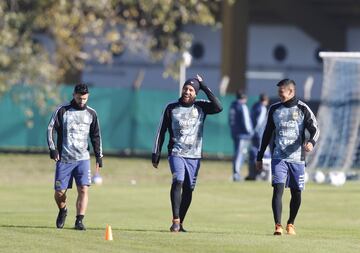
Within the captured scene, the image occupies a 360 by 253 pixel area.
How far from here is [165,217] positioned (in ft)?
71.0

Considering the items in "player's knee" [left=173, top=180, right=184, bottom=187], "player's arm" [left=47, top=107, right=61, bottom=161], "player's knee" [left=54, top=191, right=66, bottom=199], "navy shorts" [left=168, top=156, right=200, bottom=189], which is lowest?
"player's knee" [left=54, top=191, right=66, bottom=199]

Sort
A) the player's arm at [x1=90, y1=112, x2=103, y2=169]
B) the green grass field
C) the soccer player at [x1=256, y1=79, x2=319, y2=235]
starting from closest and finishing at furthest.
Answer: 1. the green grass field
2. the soccer player at [x1=256, y1=79, x2=319, y2=235]
3. the player's arm at [x1=90, y1=112, x2=103, y2=169]

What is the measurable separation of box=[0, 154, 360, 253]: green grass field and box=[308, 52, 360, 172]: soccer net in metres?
2.70

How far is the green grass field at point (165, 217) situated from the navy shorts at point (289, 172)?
69cm

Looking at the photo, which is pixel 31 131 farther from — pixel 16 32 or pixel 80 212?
pixel 80 212

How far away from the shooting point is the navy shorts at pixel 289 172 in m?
17.0

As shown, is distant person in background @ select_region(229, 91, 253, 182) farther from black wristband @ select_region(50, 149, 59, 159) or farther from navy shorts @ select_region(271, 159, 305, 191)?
black wristband @ select_region(50, 149, 59, 159)

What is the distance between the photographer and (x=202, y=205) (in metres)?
24.7

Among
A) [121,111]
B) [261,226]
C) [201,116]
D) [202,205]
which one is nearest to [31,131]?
[121,111]

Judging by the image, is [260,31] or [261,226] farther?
[260,31]

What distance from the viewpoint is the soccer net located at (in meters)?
32.5

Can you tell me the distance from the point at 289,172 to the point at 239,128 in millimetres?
14136

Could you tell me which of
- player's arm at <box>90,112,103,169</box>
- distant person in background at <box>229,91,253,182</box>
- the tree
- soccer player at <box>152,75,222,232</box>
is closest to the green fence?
the tree

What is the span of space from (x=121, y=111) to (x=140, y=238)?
2540cm
